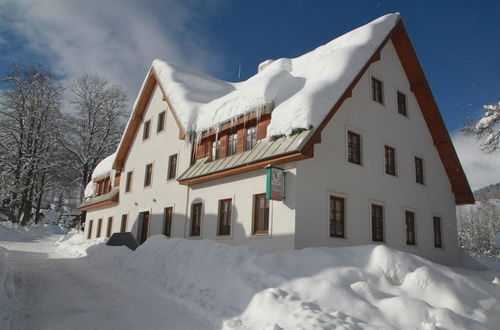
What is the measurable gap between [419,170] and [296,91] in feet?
23.2

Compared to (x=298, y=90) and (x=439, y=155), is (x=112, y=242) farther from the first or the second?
(x=439, y=155)

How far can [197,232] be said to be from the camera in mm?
14406

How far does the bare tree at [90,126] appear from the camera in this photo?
32.3 m

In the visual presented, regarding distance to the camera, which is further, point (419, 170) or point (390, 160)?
point (419, 170)

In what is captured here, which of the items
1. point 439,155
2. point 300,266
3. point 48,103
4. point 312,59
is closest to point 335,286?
point 300,266

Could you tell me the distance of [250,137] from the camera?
42.9 feet

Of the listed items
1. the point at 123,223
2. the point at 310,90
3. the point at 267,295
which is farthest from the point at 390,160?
the point at 123,223

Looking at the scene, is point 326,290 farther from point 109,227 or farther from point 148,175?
point 109,227

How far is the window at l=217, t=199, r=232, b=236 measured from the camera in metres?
13.0

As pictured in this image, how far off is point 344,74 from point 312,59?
440cm

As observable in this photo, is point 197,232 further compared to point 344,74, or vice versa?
point 197,232

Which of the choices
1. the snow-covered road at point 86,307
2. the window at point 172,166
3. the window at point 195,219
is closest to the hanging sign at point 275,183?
the snow-covered road at point 86,307

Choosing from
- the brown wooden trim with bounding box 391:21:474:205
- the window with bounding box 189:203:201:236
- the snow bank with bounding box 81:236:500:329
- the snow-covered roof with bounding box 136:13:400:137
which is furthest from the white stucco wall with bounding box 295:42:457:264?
the window with bounding box 189:203:201:236

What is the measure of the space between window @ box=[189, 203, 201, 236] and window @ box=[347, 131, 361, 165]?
605 cm
